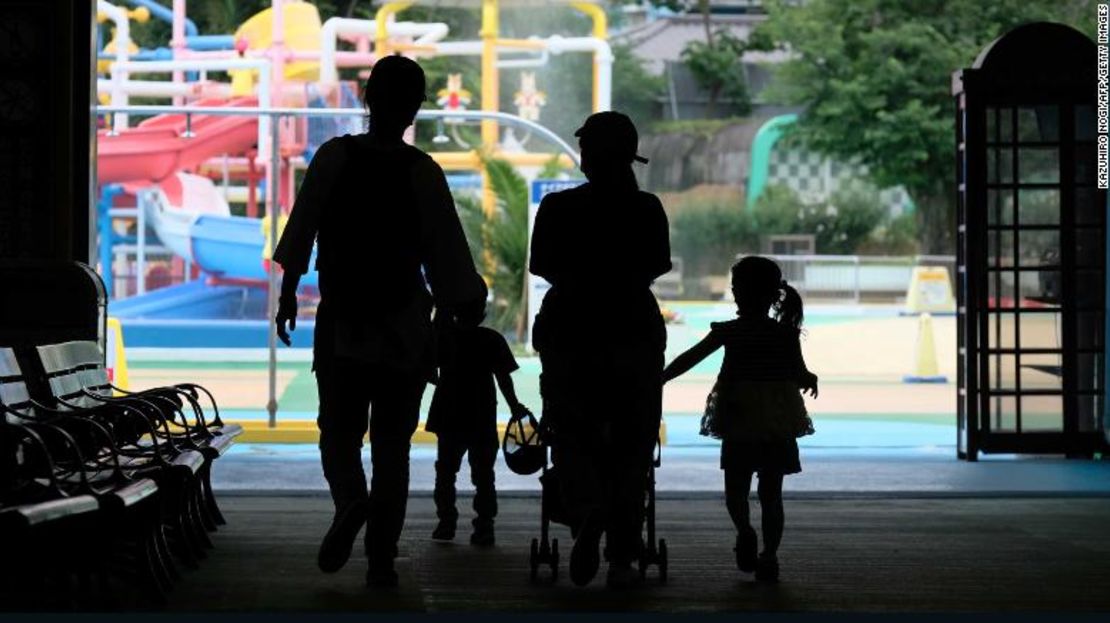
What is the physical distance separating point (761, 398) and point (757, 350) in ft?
0.57

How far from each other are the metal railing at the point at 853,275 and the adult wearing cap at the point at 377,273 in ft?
97.9

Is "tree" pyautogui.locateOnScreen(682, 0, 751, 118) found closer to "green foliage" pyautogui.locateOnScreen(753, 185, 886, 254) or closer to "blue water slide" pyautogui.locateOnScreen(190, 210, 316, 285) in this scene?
"green foliage" pyautogui.locateOnScreen(753, 185, 886, 254)

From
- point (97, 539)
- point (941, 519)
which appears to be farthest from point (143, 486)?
point (941, 519)

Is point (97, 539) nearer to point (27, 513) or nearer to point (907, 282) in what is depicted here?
point (27, 513)

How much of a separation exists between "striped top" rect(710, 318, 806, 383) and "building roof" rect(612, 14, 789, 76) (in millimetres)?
38027

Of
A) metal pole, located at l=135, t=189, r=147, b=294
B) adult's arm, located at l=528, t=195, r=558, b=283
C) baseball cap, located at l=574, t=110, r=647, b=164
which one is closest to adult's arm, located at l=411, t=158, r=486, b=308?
adult's arm, located at l=528, t=195, r=558, b=283

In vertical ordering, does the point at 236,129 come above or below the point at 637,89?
below

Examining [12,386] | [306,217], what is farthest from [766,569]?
[12,386]

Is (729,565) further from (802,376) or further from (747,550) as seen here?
(802,376)

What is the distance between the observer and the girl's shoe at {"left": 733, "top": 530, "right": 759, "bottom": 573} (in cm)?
686

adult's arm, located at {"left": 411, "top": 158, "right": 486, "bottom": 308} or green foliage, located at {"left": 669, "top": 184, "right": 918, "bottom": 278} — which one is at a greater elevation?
green foliage, located at {"left": 669, "top": 184, "right": 918, "bottom": 278}

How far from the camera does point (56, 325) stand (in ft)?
30.0

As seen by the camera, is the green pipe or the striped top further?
the green pipe

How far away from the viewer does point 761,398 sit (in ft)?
22.4
